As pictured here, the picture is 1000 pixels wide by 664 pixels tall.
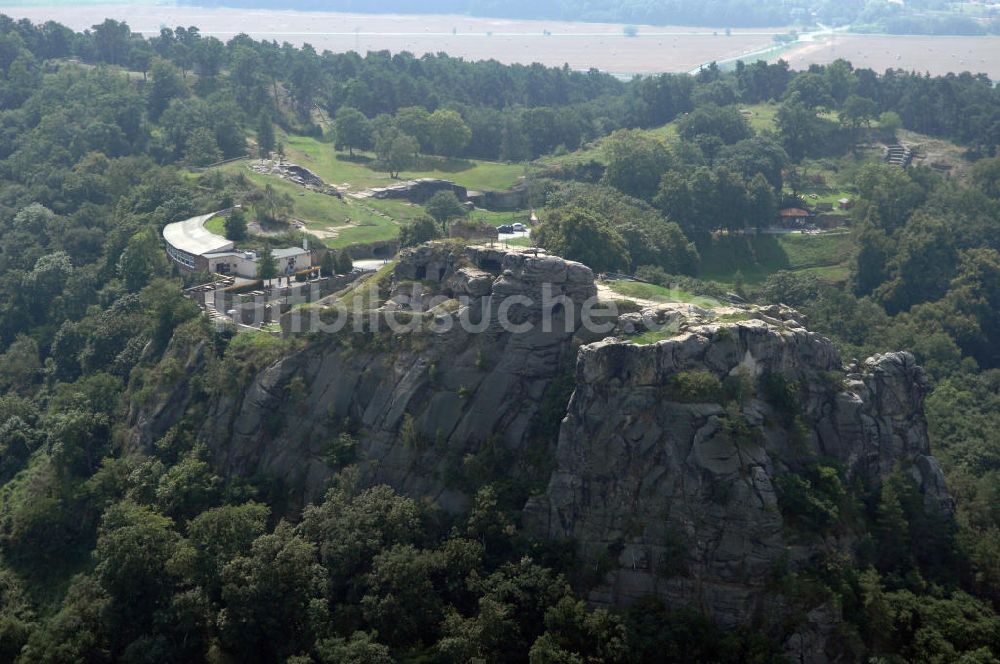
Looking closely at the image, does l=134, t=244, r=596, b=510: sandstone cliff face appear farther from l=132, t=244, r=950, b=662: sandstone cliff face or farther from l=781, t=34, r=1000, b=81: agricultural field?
l=781, t=34, r=1000, b=81: agricultural field

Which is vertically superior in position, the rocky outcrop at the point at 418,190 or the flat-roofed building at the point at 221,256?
the flat-roofed building at the point at 221,256

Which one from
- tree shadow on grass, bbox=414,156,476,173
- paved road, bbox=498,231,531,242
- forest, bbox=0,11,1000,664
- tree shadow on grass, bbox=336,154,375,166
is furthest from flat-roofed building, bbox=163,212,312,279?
tree shadow on grass, bbox=414,156,476,173

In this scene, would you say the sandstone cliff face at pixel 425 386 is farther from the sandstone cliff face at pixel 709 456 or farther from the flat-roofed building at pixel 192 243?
the flat-roofed building at pixel 192 243

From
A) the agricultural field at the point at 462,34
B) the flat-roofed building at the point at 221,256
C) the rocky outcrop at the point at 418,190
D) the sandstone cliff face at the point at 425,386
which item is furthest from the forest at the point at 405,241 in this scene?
the agricultural field at the point at 462,34

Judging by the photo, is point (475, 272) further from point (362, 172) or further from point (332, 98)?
point (332, 98)

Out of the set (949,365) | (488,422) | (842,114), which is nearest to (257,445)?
(488,422)

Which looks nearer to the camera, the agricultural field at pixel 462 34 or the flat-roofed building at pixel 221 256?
the flat-roofed building at pixel 221 256
